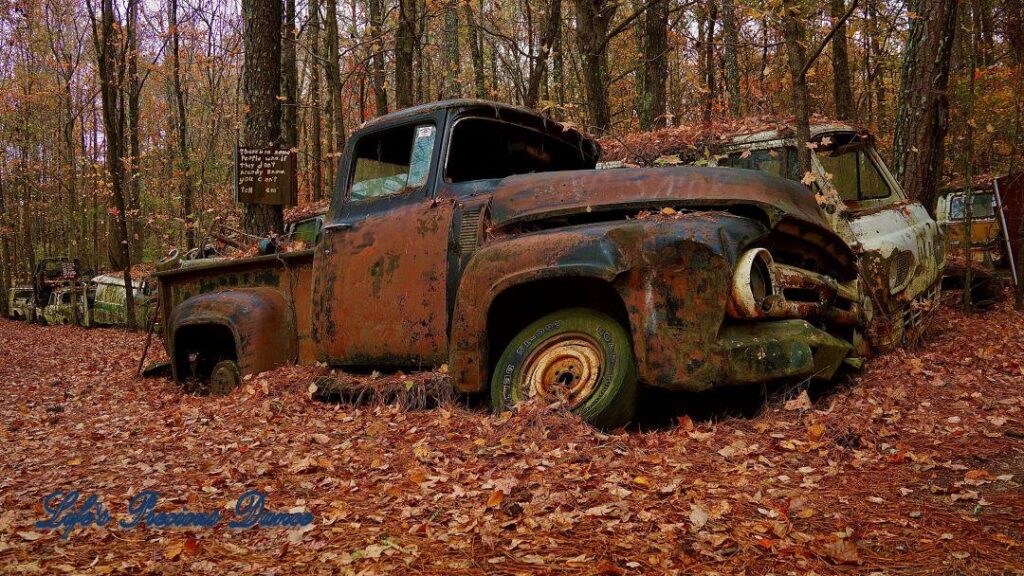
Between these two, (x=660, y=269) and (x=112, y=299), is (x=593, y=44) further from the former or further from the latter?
(x=112, y=299)

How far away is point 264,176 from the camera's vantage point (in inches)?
317

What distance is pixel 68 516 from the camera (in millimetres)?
3082

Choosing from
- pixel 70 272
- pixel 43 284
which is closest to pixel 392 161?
pixel 70 272

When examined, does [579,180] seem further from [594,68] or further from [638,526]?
[594,68]

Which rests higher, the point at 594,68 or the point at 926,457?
the point at 594,68

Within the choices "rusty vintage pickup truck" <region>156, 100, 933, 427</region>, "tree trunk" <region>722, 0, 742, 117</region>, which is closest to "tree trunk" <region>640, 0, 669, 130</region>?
"tree trunk" <region>722, 0, 742, 117</region>

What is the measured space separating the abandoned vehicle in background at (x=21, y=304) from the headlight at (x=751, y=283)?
2334 cm

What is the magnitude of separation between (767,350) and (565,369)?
104 cm

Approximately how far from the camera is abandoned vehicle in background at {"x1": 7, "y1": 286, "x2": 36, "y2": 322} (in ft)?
71.7

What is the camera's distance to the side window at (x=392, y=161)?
476 cm

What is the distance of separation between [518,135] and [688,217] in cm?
167

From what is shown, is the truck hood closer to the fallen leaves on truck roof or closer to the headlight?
the headlight

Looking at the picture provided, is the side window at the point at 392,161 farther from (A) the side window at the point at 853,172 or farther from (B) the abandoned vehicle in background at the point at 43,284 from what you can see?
(B) the abandoned vehicle in background at the point at 43,284

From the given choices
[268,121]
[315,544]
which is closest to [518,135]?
[315,544]
